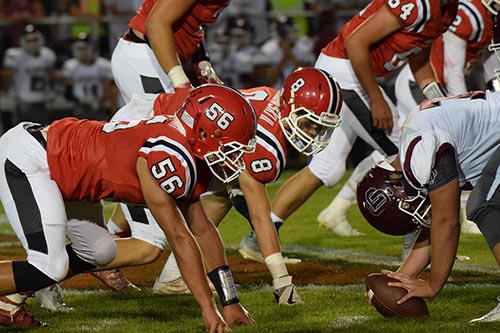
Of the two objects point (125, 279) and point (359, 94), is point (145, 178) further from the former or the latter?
point (359, 94)

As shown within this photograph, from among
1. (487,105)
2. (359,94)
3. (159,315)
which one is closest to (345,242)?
(359,94)

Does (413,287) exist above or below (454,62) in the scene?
below

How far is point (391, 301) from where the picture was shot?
Answer: 408 centimetres

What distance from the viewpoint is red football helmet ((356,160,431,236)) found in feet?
12.9

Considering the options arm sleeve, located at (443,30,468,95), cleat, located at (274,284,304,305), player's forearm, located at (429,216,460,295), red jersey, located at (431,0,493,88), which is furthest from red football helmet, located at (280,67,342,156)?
arm sleeve, located at (443,30,468,95)

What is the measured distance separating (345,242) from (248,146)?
2.83 meters

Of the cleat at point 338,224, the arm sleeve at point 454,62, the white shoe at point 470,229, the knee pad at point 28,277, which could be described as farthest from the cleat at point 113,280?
the arm sleeve at point 454,62

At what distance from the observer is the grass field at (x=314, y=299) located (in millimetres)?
4095

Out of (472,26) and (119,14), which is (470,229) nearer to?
(472,26)

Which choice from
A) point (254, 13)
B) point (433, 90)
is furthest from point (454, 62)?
point (254, 13)

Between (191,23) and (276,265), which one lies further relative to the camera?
(191,23)

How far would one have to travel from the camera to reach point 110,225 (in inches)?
215

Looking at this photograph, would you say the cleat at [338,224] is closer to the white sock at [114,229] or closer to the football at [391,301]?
the white sock at [114,229]

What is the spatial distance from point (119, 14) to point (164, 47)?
7122 millimetres
